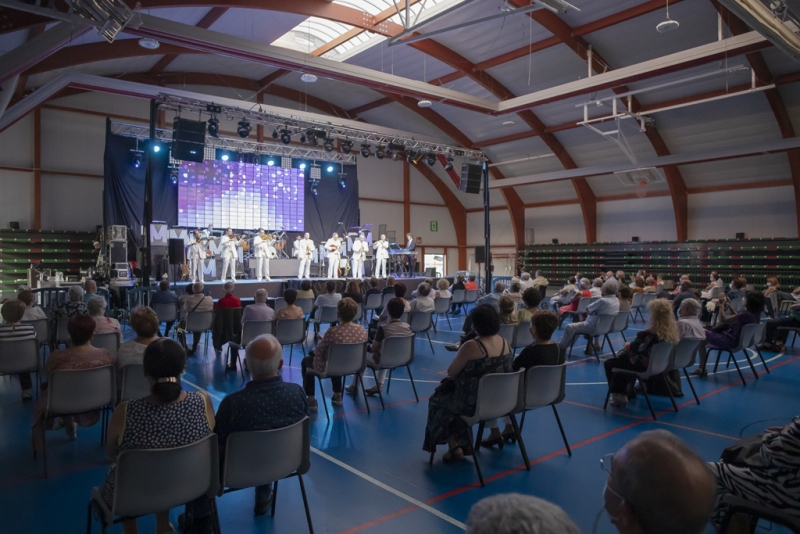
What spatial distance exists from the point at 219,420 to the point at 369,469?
144 cm

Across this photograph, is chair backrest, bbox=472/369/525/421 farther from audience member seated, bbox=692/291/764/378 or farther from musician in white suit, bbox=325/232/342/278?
musician in white suit, bbox=325/232/342/278

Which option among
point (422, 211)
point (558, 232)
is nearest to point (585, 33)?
point (558, 232)

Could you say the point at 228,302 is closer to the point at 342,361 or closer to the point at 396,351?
the point at 342,361

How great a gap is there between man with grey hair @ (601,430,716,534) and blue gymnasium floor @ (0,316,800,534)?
1.89 meters

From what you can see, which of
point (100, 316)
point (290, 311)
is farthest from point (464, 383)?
point (100, 316)

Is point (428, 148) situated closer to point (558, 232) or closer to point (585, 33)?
point (585, 33)

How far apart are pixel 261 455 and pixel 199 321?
17.3 ft

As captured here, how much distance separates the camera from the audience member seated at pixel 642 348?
4867 millimetres

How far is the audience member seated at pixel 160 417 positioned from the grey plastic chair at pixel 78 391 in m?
1.50

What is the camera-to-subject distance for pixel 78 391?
3641 mm

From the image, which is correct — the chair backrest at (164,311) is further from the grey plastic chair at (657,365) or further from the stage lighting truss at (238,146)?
the stage lighting truss at (238,146)

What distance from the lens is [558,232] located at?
22672 mm

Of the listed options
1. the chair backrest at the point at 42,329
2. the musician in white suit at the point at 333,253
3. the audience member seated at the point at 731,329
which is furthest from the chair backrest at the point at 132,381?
the musician in white suit at the point at 333,253

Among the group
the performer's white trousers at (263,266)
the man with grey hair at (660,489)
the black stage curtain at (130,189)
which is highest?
the black stage curtain at (130,189)
